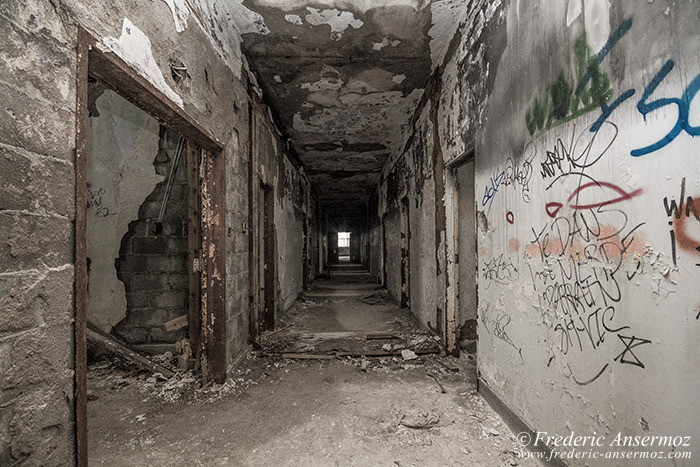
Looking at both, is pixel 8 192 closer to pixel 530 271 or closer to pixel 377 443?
pixel 377 443

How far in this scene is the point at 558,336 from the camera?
5.82 feet

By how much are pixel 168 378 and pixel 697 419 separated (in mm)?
3774

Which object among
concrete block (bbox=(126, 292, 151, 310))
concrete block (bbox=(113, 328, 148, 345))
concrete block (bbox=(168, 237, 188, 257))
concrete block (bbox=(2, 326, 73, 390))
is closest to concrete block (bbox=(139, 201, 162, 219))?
concrete block (bbox=(168, 237, 188, 257))

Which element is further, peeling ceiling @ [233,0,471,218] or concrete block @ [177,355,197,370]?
concrete block @ [177,355,197,370]

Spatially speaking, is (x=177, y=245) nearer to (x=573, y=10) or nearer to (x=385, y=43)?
(x=385, y=43)

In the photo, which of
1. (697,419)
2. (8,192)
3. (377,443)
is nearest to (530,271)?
(697,419)

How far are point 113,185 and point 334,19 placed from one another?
3.06m

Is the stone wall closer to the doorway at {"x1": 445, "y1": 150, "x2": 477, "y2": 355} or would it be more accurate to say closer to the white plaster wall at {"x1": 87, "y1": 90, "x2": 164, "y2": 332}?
the white plaster wall at {"x1": 87, "y1": 90, "x2": 164, "y2": 332}

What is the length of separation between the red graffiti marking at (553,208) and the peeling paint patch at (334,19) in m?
2.44

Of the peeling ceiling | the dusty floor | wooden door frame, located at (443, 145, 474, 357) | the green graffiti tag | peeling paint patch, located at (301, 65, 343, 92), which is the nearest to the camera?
the green graffiti tag

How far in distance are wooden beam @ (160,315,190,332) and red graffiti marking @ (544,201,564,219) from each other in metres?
3.37

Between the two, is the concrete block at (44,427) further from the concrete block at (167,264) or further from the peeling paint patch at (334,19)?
the peeling paint patch at (334,19)

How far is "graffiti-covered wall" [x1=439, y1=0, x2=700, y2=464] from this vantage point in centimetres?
114

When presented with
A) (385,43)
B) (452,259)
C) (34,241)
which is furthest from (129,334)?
(385,43)
